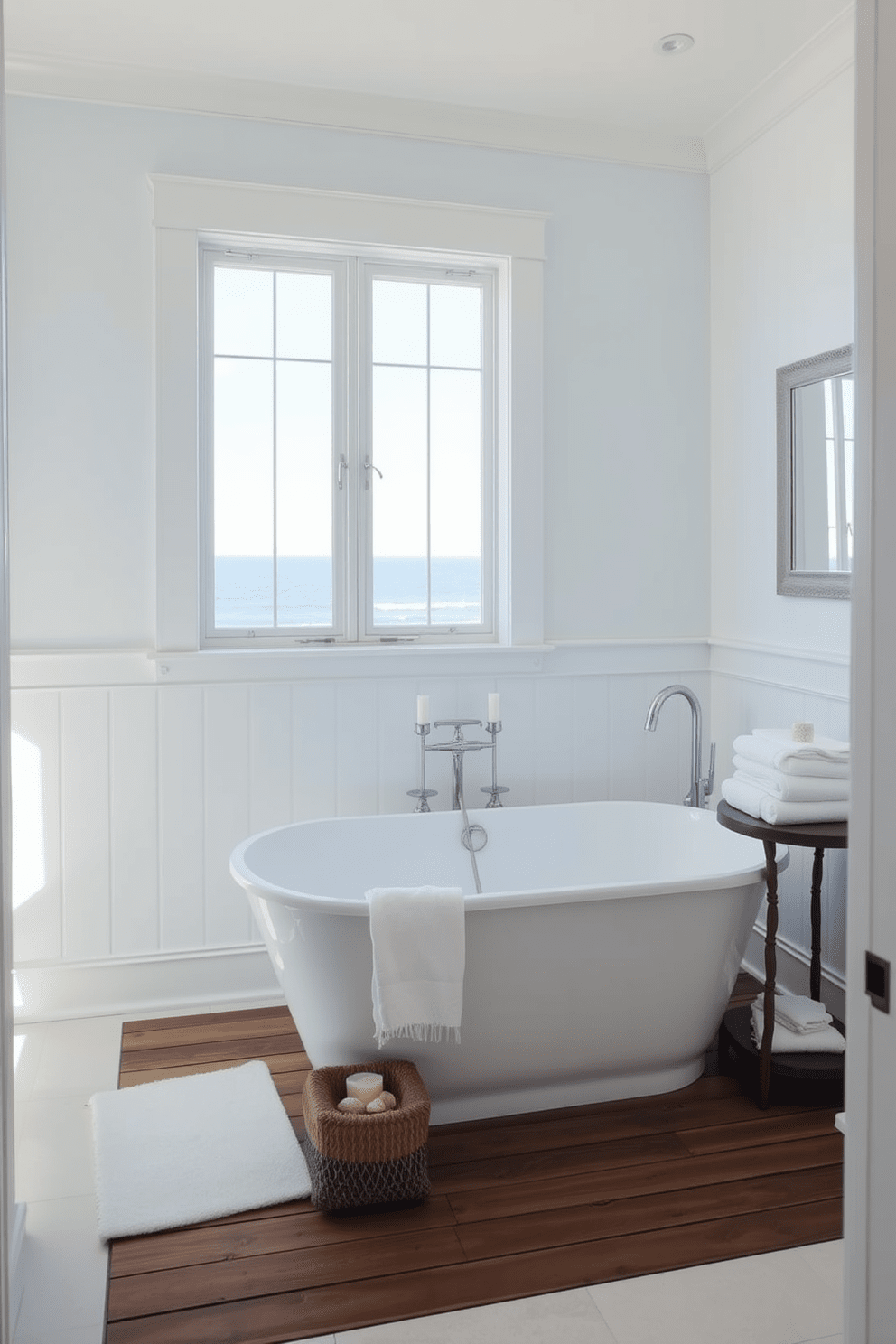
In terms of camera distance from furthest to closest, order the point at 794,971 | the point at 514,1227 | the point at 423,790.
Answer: the point at 423,790, the point at 794,971, the point at 514,1227

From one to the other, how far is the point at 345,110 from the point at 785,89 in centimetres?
134

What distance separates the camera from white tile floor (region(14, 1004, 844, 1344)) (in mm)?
1867

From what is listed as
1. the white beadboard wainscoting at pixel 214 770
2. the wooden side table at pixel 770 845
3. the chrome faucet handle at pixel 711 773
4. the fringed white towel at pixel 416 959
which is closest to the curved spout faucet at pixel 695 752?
the chrome faucet handle at pixel 711 773

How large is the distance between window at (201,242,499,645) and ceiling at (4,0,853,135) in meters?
0.52

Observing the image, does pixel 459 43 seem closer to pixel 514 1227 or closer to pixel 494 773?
pixel 494 773

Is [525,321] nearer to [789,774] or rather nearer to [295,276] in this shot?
[295,276]

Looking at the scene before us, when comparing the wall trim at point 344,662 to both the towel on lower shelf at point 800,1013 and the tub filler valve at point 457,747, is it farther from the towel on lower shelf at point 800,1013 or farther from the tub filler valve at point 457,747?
the towel on lower shelf at point 800,1013

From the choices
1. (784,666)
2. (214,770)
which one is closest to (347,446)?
(214,770)

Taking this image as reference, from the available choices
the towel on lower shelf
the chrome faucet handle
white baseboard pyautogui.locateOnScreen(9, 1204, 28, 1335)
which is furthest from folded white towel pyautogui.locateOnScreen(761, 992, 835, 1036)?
white baseboard pyautogui.locateOnScreen(9, 1204, 28, 1335)

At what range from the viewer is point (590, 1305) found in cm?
195

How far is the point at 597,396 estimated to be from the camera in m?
3.70

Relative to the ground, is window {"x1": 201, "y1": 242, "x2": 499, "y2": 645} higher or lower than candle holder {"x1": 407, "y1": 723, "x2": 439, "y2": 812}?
higher

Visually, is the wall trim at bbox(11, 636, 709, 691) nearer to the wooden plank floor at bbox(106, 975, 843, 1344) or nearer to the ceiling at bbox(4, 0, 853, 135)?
the wooden plank floor at bbox(106, 975, 843, 1344)

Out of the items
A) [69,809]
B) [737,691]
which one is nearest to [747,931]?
[737,691]
